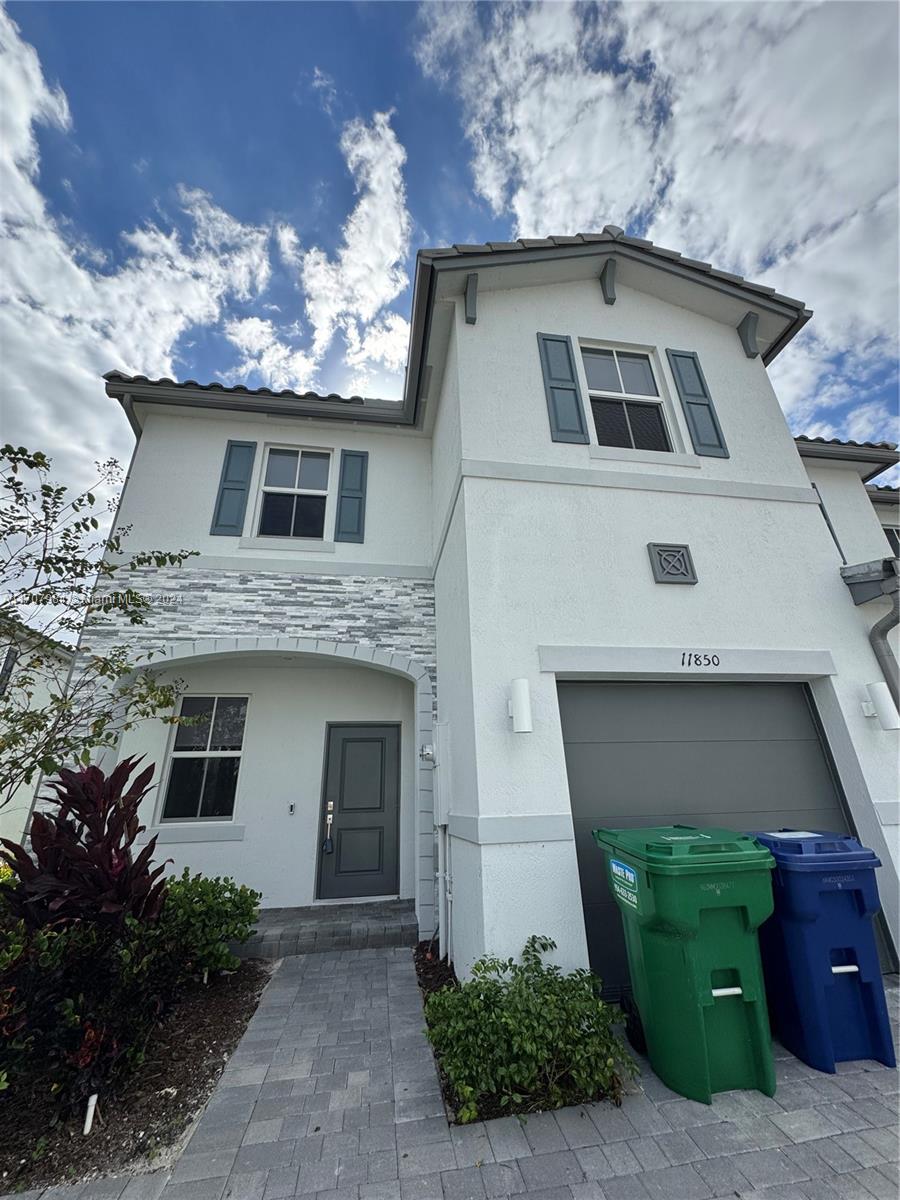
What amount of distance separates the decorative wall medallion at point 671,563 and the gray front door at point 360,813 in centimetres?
401

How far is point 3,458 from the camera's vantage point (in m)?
3.46

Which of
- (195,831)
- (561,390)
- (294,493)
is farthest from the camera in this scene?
(294,493)

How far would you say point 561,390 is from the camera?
5172 mm

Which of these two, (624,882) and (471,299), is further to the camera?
(471,299)

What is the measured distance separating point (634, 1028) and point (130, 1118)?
2.92 meters

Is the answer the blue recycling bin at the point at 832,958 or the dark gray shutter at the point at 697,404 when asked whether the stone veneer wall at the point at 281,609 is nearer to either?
the dark gray shutter at the point at 697,404

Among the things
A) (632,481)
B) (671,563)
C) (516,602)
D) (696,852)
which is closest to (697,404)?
(632,481)

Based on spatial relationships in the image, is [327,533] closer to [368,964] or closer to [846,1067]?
[368,964]

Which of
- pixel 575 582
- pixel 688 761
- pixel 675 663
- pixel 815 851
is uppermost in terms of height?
pixel 575 582

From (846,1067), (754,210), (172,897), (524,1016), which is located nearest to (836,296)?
(754,210)

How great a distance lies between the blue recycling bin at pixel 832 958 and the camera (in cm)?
269

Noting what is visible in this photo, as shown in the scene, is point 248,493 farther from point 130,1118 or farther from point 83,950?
point 130,1118

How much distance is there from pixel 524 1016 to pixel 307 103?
10.1 metres

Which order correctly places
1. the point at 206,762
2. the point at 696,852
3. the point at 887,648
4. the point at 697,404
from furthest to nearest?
the point at 206,762, the point at 697,404, the point at 887,648, the point at 696,852
